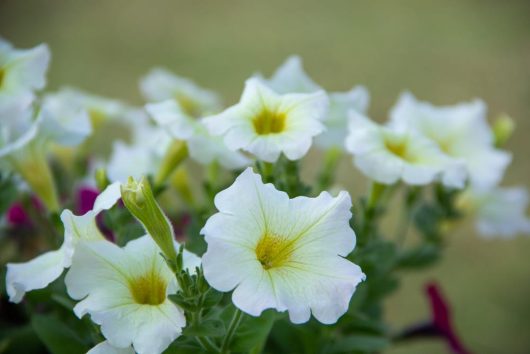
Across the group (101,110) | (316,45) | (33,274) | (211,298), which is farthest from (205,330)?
(316,45)

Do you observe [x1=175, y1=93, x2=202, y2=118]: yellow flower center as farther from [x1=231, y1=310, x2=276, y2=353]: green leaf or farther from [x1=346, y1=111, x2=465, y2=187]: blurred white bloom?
[x1=231, y1=310, x2=276, y2=353]: green leaf

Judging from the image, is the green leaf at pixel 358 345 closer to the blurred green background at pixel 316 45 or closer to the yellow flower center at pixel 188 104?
the yellow flower center at pixel 188 104

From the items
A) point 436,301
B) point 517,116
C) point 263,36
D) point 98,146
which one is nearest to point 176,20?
point 263,36

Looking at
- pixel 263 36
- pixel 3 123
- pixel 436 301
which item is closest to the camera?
pixel 3 123

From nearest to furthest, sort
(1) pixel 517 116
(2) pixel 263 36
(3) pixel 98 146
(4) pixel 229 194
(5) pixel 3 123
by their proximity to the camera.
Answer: (4) pixel 229 194, (5) pixel 3 123, (3) pixel 98 146, (1) pixel 517 116, (2) pixel 263 36

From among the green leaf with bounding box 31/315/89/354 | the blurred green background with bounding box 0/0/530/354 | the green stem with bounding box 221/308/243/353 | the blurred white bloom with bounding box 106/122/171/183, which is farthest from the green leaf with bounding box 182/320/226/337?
the blurred green background with bounding box 0/0/530/354

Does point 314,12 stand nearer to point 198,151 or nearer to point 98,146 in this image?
point 98,146

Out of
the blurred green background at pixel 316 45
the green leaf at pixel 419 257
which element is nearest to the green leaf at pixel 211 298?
the green leaf at pixel 419 257
